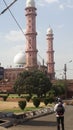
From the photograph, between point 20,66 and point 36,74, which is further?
point 20,66

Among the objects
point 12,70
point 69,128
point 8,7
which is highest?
point 12,70

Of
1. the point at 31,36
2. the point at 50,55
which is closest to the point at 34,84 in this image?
the point at 31,36

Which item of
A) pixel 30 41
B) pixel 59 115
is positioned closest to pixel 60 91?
pixel 30 41

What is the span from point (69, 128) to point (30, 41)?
76266 millimetres

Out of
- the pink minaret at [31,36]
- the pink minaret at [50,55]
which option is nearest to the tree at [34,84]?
the pink minaret at [31,36]

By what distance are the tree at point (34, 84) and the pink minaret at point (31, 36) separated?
23.8 metres

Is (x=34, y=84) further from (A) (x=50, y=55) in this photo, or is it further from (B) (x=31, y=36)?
(A) (x=50, y=55)

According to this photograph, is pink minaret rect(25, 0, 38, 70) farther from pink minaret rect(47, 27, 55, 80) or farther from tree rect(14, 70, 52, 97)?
tree rect(14, 70, 52, 97)

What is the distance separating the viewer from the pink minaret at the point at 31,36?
301 feet

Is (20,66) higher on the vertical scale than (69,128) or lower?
higher

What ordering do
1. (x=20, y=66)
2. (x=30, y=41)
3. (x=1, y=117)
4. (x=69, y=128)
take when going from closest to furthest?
(x=69, y=128) → (x=1, y=117) → (x=30, y=41) → (x=20, y=66)

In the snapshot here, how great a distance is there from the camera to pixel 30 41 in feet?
301

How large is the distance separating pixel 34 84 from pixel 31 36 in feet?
93.5

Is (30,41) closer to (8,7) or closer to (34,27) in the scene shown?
(34,27)
